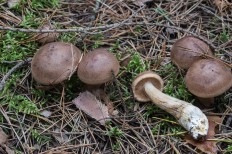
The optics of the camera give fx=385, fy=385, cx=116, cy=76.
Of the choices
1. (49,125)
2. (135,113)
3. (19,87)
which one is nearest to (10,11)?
(19,87)

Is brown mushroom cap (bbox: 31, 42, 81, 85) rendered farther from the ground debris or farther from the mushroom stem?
the mushroom stem

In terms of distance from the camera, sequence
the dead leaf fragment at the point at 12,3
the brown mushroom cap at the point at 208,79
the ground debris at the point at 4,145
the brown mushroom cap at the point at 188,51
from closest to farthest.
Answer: the ground debris at the point at 4,145
the brown mushroom cap at the point at 208,79
the brown mushroom cap at the point at 188,51
the dead leaf fragment at the point at 12,3

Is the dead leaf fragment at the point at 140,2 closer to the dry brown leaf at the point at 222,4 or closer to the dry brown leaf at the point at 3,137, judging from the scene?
the dry brown leaf at the point at 222,4

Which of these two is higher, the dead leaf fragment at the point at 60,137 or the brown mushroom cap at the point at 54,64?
the brown mushroom cap at the point at 54,64

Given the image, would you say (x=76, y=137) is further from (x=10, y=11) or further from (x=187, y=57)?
(x=10, y=11)

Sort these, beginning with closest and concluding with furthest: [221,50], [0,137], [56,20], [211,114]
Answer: [0,137] < [211,114] < [221,50] < [56,20]

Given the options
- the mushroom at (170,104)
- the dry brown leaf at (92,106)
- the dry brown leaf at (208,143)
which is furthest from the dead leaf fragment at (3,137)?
the dry brown leaf at (208,143)
